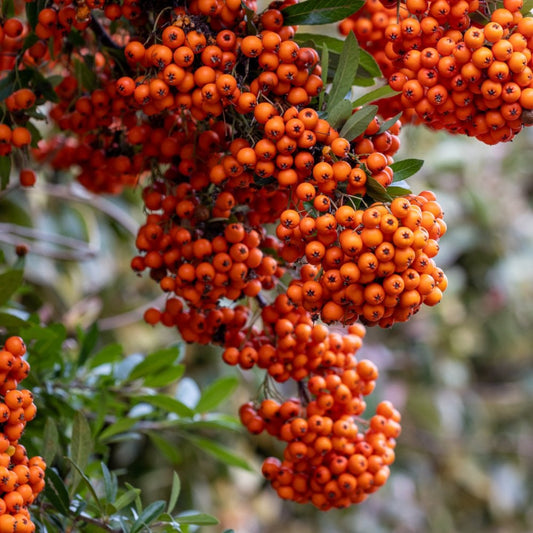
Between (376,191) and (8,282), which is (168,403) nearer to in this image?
(8,282)

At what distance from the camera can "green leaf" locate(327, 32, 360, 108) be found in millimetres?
798

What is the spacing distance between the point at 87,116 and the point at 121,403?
0.48m

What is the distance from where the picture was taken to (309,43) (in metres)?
0.87

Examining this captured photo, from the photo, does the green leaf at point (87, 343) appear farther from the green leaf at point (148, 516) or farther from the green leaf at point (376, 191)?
the green leaf at point (376, 191)

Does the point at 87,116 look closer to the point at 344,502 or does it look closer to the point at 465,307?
the point at 344,502

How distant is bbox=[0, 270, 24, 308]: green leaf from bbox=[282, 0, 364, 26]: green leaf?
0.49 metres

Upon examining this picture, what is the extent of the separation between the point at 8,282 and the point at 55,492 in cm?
29

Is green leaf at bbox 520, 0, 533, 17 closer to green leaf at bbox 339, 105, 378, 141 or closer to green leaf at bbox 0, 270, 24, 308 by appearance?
green leaf at bbox 339, 105, 378, 141

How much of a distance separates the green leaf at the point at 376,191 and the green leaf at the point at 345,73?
0.11 meters

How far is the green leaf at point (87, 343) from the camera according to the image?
3.90ft

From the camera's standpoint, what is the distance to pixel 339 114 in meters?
0.77

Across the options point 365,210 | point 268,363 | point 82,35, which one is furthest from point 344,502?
point 82,35

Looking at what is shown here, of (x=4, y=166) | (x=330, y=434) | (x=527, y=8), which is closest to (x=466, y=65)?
(x=527, y=8)

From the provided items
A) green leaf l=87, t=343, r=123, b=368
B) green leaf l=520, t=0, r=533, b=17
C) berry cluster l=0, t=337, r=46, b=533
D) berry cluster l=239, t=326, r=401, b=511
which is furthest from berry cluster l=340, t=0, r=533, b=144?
green leaf l=87, t=343, r=123, b=368
